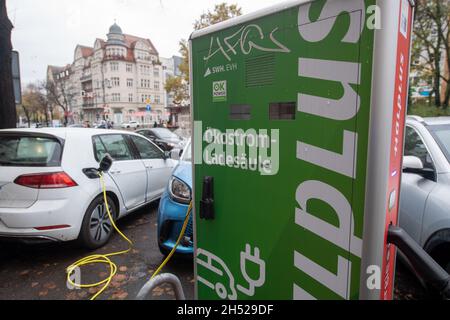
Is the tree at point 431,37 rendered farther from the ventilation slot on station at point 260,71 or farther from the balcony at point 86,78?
the balcony at point 86,78

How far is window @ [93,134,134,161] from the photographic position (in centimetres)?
409

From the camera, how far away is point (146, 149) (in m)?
5.20

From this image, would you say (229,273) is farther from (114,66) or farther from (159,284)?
(114,66)

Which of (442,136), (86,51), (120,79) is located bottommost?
(442,136)

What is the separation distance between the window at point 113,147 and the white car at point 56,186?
0.07 feet

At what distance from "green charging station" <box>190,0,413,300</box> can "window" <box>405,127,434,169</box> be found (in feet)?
4.99

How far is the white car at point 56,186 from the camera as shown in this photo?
126 inches

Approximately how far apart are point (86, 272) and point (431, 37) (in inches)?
797

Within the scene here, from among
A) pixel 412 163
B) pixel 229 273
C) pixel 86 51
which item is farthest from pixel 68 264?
pixel 86 51

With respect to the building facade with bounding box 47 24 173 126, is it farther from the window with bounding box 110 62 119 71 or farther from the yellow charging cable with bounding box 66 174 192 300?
the yellow charging cable with bounding box 66 174 192 300

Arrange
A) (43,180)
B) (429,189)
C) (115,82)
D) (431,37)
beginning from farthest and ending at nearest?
(115,82) < (431,37) < (43,180) < (429,189)

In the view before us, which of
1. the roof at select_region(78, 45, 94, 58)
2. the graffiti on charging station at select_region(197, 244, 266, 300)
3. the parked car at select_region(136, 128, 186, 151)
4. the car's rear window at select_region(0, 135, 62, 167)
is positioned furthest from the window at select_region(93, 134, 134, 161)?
the roof at select_region(78, 45, 94, 58)

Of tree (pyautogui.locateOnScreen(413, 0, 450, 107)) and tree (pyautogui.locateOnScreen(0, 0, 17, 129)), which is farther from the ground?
tree (pyautogui.locateOnScreen(413, 0, 450, 107))
